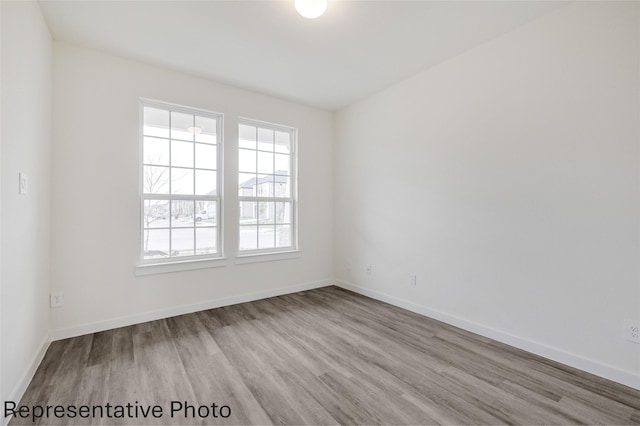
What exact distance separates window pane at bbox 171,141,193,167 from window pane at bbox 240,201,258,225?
814 mm

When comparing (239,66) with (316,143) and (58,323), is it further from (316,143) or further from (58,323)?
(58,323)

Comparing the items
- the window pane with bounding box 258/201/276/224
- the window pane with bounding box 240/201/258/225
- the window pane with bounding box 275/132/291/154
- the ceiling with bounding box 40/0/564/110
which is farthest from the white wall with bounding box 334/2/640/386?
the window pane with bounding box 240/201/258/225

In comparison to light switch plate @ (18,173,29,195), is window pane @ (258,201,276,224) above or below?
below

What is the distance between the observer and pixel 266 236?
3.93m

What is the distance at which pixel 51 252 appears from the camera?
2.53 metres

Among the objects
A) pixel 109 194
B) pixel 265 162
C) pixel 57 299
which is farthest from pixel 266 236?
pixel 57 299

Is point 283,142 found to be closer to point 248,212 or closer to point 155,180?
point 248,212

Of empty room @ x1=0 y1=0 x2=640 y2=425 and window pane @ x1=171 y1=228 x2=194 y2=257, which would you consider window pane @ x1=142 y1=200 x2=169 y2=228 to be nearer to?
empty room @ x1=0 y1=0 x2=640 y2=425

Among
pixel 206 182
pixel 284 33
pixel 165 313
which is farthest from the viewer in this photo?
pixel 206 182

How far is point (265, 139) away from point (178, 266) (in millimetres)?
1983

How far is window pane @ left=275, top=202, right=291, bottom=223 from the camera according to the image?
4078 mm

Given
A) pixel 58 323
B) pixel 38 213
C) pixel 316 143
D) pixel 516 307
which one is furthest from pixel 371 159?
pixel 58 323

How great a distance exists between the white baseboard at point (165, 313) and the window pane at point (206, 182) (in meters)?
1.31

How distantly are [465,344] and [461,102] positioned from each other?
2327 mm
